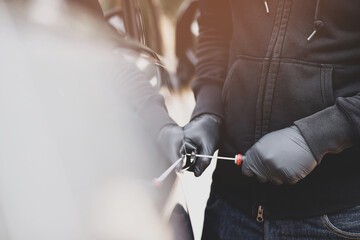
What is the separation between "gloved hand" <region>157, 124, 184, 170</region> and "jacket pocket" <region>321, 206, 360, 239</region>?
393 millimetres

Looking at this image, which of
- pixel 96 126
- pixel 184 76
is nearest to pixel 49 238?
pixel 96 126

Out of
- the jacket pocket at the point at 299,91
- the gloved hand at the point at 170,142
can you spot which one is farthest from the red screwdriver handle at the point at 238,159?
the gloved hand at the point at 170,142

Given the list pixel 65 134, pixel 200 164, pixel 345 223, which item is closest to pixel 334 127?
pixel 345 223

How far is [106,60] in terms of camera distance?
55 centimetres

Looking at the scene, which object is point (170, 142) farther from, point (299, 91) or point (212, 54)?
point (212, 54)

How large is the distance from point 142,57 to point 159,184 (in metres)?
0.23

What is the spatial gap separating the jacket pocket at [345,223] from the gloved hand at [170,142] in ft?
1.29

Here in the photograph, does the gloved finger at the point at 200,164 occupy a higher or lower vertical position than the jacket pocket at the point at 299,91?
lower

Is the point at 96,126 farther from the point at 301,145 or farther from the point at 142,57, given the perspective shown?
the point at 301,145

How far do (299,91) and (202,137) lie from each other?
29 cm

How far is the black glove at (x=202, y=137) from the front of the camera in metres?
0.91

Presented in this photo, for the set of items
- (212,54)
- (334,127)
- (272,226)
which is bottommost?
(272,226)

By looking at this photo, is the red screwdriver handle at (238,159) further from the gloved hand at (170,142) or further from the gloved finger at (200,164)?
the gloved hand at (170,142)

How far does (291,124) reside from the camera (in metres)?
0.87
